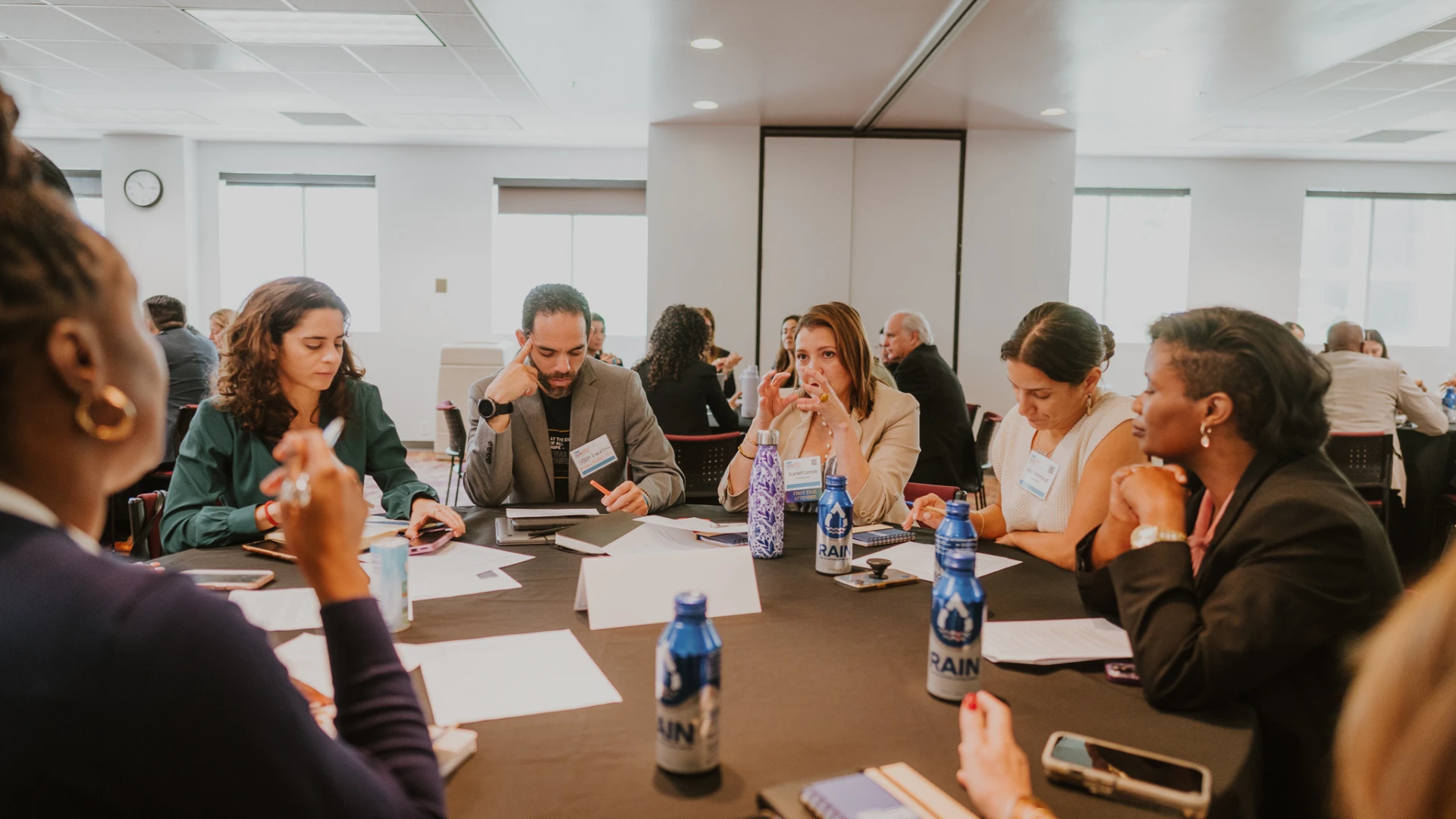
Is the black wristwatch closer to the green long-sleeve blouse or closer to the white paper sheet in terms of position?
the green long-sleeve blouse

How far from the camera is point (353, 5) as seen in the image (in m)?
4.53

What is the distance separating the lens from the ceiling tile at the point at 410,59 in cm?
530

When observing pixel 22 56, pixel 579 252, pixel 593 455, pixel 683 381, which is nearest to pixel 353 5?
pixel 683 381

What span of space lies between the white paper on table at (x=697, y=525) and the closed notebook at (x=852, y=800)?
4.08ft

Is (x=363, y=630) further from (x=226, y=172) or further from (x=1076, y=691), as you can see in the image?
(x=226, y=172)

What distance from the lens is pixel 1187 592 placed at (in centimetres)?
131

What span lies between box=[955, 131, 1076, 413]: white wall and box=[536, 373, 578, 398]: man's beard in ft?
16.3

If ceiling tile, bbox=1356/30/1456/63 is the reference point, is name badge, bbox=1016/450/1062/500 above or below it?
below

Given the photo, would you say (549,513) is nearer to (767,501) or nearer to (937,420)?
(767,501)

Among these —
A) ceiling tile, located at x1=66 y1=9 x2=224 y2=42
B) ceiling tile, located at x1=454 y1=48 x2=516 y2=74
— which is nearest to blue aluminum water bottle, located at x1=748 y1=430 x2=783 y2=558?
ceiling tile, located at x1=454 y1=48 x2=516 y2=74

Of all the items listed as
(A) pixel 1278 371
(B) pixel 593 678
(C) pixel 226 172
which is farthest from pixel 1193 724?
(C) pixel 226 172

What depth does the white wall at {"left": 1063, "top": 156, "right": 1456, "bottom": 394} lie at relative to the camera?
8.89m

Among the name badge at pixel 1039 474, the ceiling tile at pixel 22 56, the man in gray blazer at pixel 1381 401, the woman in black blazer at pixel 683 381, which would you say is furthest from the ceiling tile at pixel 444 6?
the man in gray blazer at pixel 1381 401

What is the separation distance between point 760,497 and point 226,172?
8844mm
